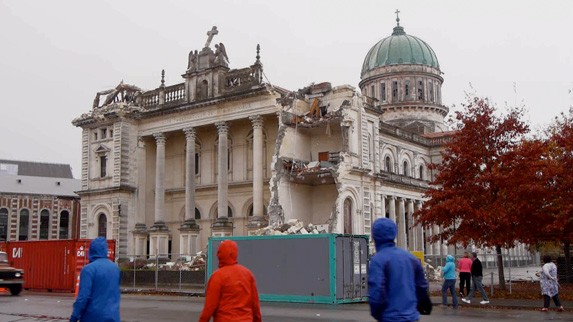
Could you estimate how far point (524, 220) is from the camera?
28.5 m

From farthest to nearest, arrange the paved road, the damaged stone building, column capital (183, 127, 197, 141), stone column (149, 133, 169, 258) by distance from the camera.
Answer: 1. stone column (149, 133, 169, 258)
2. column capital (183, 127, 197, 141)
3. the damaged stone building
4. the paved road

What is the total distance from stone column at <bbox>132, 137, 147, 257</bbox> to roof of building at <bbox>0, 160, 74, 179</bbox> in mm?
44960

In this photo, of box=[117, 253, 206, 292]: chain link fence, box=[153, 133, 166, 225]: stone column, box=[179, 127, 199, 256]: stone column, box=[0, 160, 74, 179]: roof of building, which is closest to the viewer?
box=[117, 253, 206, 292]: chain link fence

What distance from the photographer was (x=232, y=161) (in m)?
53.9

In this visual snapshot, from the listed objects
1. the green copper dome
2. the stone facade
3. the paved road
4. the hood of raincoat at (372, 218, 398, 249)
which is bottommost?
the paved road

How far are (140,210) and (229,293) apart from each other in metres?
49.2

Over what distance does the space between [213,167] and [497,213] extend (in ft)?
102

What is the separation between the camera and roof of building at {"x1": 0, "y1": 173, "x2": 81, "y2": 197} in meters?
84.2

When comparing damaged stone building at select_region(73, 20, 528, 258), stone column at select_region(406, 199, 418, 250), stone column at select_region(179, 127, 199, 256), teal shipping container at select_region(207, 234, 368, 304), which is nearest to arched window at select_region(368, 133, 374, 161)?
damaged stone building at select_region(73, 20, 528, 258)

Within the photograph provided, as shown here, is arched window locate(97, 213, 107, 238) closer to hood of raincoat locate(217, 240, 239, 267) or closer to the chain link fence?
the chain link fence

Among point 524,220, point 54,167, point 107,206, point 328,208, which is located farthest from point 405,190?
point 54,167

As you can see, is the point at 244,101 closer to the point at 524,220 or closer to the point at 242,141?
the point at 242,141

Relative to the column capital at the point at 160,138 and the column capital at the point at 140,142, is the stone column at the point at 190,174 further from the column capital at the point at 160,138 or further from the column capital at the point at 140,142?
the column capital at the point at 140,142

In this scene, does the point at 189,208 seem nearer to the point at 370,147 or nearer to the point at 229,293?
the point at 370,147
